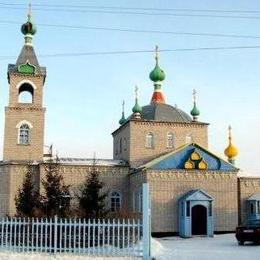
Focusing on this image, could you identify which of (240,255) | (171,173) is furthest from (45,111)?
(240,255)

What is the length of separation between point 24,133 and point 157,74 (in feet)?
35.8

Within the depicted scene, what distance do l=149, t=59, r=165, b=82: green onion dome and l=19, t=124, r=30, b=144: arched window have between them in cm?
1036

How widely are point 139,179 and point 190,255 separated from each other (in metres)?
13.9

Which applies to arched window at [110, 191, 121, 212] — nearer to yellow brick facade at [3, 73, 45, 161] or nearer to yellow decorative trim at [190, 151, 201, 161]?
yellow brick facade at [3, 73, 45, 161]

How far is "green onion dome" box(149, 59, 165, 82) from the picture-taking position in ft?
122

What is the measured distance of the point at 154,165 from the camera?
Answer: 29156 millimetres

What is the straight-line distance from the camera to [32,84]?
3303 centimetres

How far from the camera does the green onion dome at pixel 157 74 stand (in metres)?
37.3

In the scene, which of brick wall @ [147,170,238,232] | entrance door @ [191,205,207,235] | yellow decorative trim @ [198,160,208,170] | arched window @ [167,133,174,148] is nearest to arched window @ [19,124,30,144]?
brick wall @ [147,170,238,232]

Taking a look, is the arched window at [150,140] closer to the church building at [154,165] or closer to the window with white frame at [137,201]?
the church building at [154,165]

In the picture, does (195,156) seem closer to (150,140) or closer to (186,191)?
(186,191)

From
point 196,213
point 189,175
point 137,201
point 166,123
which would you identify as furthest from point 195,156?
point 166,123

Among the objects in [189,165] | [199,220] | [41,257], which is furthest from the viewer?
[189,165]

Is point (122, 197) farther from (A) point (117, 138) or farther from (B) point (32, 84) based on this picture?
(B) point (32, 84)
